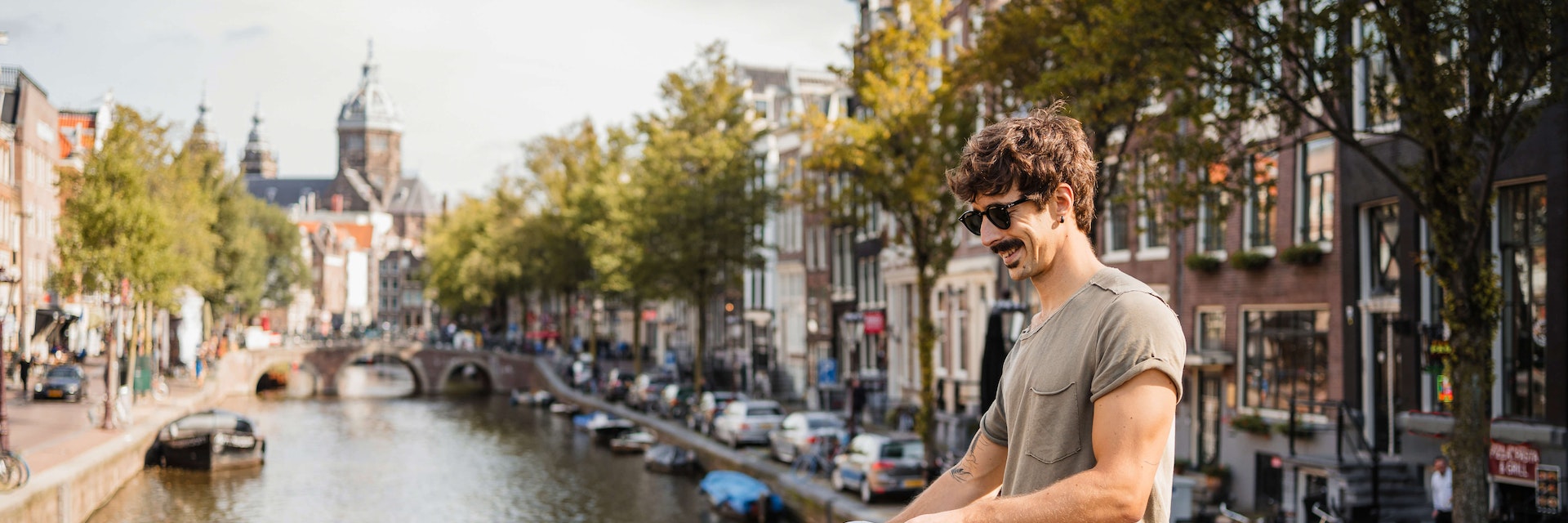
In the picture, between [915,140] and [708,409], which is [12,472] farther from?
[708,409]

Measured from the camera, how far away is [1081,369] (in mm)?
3127

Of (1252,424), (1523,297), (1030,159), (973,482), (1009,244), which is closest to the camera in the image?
(1030,159)

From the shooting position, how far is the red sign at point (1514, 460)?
18.0 metres

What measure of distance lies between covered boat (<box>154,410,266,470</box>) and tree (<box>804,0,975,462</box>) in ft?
72.5

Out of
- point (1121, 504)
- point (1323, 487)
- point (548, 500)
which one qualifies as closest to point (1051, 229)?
point (1121, 504)

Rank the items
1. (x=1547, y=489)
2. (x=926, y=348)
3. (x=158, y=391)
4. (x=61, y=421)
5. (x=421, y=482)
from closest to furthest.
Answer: (x=1547, y=489), (x=926, y=348), (x=61, y=421), (x=421, y=482), (x=158, y=391)

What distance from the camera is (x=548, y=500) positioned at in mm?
36000

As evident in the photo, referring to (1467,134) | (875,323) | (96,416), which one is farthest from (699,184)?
(1467,134)

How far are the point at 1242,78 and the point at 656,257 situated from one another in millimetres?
32851

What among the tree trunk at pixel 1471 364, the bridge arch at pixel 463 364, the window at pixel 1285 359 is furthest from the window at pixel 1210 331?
the bridge arch at pixel 463 364

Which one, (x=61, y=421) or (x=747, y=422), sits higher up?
(x=747, y=422)

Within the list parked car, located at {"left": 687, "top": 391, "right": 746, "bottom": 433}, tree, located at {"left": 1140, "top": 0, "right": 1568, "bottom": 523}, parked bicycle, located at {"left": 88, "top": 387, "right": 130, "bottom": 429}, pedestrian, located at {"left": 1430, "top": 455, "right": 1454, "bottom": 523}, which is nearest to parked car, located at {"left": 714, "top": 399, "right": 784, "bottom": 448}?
parked car, located at {"left": 687, "top": 391, "right": 746, "bottom": 433}

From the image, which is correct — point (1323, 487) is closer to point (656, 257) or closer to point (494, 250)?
point (656, 257)

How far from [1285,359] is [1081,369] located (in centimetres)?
2321
